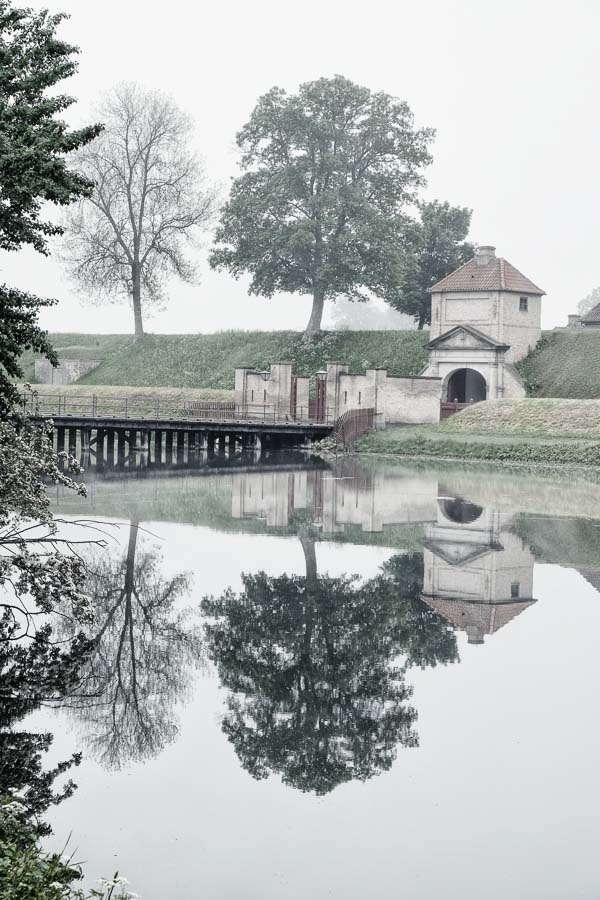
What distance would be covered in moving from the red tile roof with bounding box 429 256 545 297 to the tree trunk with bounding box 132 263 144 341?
17.5 meters

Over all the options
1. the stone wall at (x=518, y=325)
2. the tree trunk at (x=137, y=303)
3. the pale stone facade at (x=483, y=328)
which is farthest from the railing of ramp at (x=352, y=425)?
the tree trunk at (x=137, y=303)

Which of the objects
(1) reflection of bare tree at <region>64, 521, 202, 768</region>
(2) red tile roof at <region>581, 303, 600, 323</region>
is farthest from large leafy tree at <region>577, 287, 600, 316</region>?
(1) reflection of bare tree at <region>64, 521, 202, 768</region>

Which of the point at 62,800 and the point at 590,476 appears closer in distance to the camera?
the point at 62,800

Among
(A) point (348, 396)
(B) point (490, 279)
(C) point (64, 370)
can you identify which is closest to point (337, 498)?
(A) point (348, 396)

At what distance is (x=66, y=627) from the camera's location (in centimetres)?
1431

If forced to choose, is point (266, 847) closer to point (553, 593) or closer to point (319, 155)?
point (553, 593)

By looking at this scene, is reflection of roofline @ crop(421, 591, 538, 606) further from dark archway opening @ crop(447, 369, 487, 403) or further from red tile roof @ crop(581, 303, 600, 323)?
red tile roof @ crop(581, 303, 600, 323)

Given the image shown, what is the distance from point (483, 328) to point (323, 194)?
11.1 m

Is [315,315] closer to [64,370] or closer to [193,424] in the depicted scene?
[64,370]

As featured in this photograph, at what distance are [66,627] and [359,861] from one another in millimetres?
6897

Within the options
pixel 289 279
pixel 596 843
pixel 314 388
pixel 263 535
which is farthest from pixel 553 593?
pixel 289 279

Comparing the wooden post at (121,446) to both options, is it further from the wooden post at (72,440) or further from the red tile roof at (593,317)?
the red tile roof at (593,317)

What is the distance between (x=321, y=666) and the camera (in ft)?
42.4

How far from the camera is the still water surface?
8.23 meters
